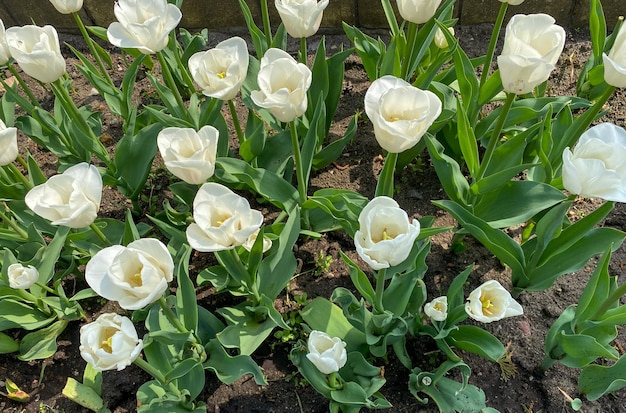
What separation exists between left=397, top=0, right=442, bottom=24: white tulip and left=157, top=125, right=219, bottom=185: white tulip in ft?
2.25

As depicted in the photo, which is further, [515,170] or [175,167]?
[515,170]

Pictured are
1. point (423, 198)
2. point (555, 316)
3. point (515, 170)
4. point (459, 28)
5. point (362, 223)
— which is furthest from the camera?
point (459, 28)

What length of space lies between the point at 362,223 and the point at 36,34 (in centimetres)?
125

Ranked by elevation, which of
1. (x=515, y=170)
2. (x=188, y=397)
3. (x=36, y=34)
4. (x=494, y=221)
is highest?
(x=36, y=34)

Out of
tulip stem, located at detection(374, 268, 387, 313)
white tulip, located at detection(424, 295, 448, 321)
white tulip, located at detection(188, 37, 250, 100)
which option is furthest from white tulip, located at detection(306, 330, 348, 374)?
white tulip, located at detection(188, 37, 250, 100)

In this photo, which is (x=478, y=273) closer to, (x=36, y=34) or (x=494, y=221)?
(x=494, y=221)

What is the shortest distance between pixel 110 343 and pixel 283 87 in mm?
779

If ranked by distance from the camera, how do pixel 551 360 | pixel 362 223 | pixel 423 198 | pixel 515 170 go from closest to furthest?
pixel 362 223 < pixel 515 170 < pixel 551 360 < pixel 423 198

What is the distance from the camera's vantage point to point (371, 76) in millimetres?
2287

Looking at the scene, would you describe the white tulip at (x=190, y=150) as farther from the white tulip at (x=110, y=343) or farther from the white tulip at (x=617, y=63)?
the white tulip at (x=617, y=63)

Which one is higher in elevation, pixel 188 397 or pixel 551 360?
pixel 551 360

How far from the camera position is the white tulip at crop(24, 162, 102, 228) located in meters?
1.39

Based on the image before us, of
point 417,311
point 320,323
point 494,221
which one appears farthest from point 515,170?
point 320,323

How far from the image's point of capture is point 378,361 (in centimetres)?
180
